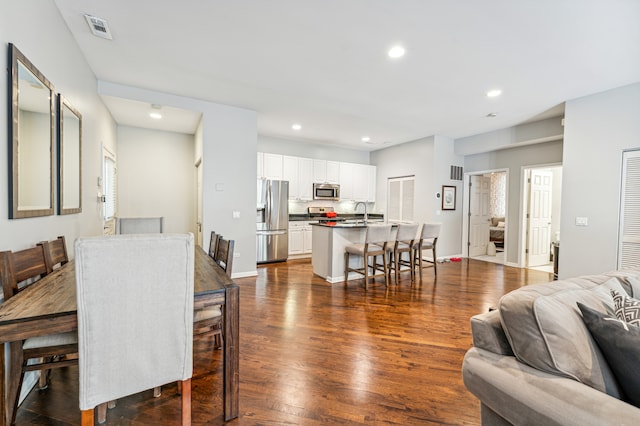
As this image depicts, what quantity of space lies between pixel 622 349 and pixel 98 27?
13.0ft

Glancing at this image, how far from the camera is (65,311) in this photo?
47.6 inches

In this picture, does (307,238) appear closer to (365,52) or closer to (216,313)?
(365,52)

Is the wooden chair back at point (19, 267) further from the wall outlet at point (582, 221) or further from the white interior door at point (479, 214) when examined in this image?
the white interior door at point (479, 214)

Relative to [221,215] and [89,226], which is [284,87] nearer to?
[221,215]

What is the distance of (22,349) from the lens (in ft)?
4.57

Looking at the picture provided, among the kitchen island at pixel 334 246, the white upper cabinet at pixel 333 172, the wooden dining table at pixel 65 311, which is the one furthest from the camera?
the white upper cabinet at pixel 333 172

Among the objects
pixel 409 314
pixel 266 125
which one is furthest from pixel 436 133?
pixel 409 314

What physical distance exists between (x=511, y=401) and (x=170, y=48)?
3.69 m

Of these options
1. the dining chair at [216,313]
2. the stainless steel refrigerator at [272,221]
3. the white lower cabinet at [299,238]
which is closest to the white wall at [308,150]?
the stainless steel refrigerator at [272,221]

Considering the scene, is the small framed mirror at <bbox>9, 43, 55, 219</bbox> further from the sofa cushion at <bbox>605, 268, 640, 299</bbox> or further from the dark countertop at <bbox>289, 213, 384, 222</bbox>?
the dark countertop at <bbox>289, 213, 384, 222</bbox>

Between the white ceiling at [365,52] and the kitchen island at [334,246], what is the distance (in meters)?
1.95

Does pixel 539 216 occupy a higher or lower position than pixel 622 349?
higher

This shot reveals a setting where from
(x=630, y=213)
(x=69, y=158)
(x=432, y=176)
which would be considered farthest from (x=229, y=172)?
(x=630, y=213)

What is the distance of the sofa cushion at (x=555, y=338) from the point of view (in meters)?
0.97
